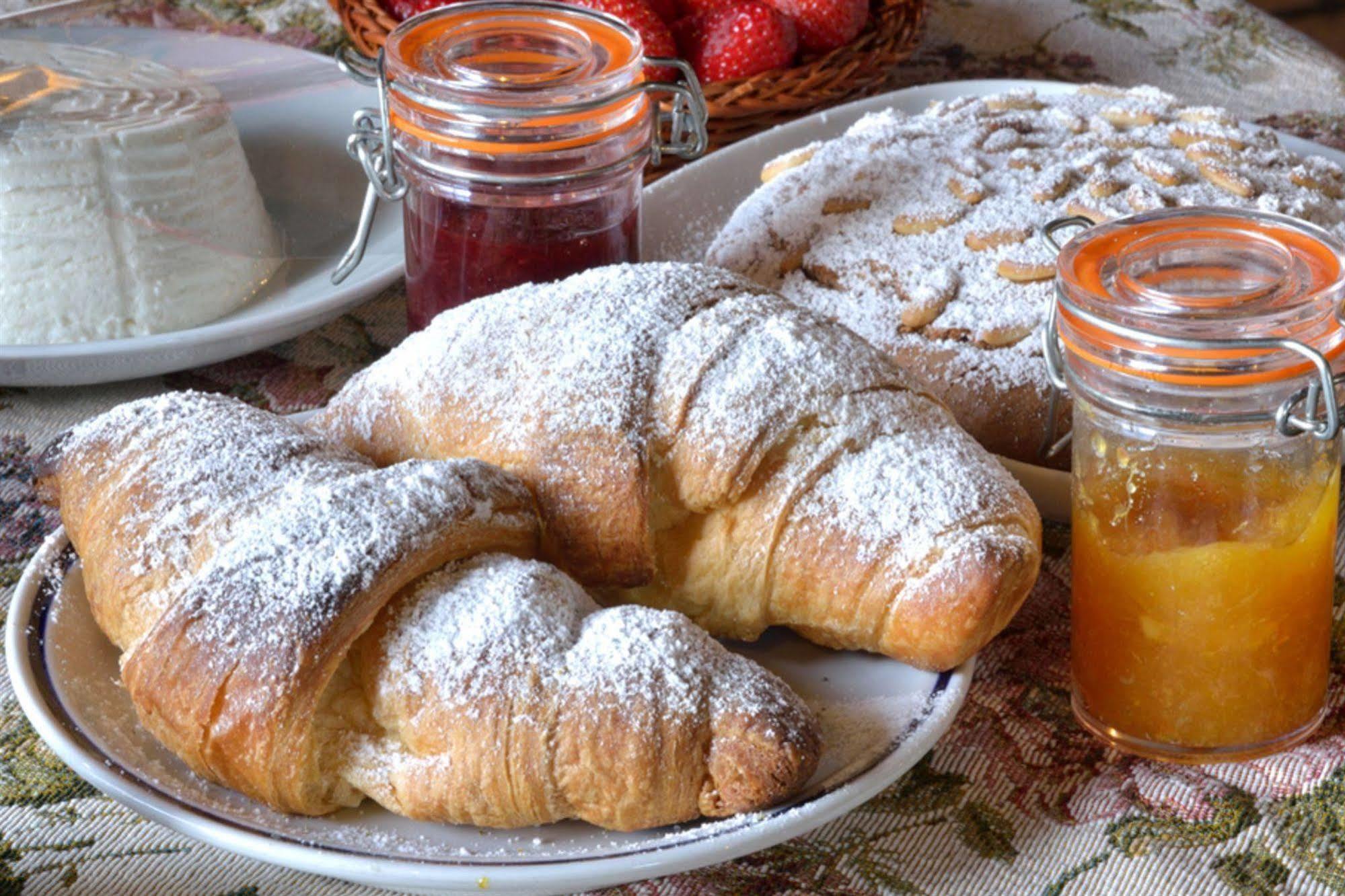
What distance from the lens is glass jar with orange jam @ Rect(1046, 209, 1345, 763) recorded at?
730 millimetres

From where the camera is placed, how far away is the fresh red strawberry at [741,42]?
4.75 feet

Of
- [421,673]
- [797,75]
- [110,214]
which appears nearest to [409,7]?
[797,75]

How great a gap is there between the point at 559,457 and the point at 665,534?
0.26 feet

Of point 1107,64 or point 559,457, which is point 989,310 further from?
point 1107,64

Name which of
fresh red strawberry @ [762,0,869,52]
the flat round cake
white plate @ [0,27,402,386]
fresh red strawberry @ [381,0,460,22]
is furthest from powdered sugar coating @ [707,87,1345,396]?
fresh red strawberry @ [381,0,460,22]

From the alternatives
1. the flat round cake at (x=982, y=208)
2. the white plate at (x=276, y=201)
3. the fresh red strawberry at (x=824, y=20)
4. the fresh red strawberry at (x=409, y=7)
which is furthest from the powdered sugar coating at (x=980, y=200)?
the fresh red strawberry at (x=409, y=7)

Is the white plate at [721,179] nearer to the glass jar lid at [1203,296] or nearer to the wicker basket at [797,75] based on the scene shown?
the wicker basket at [797,75]

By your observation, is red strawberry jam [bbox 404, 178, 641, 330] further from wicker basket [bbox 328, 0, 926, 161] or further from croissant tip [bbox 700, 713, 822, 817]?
croissant tip [bbox 700, 713, 822, 817]

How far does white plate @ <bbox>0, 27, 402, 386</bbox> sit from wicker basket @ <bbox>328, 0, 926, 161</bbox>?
0.24ft

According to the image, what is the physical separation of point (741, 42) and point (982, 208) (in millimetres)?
389

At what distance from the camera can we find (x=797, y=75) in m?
1.47

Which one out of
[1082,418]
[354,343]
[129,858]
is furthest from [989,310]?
Result: [129,858]

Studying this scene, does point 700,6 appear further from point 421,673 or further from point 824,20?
point 421,673

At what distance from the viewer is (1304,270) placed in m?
0.76
